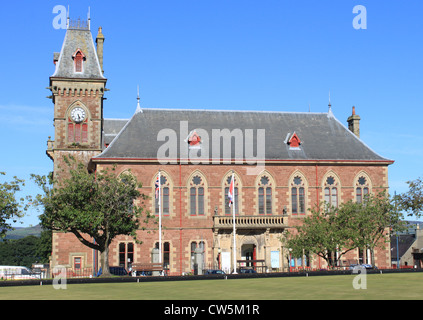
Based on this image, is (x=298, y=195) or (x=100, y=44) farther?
(x=100, y=44)

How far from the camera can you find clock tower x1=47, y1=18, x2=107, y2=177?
57.5m

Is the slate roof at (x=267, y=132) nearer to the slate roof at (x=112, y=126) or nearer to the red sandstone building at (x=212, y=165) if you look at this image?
the red sandstone building at (x=212, y=165)

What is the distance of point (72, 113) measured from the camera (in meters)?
57.9

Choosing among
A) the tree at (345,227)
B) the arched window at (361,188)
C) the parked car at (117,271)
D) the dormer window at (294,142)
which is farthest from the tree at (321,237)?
the parked car at (117,271)

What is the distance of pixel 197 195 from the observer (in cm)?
5434

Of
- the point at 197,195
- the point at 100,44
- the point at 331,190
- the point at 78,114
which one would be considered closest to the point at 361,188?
the point at 331,190

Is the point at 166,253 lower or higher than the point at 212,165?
lower

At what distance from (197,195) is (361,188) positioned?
15.1 meters

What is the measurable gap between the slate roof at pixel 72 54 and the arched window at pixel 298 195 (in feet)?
67.2

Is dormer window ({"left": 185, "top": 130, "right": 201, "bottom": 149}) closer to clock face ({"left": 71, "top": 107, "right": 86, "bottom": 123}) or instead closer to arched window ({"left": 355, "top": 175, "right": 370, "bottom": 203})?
clock face ({"left": 71, "top": 107, "right": 86, "bottom": 123})

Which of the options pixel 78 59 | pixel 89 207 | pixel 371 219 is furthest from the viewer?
pixel 78 59

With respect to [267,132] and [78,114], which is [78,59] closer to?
[78,114]
